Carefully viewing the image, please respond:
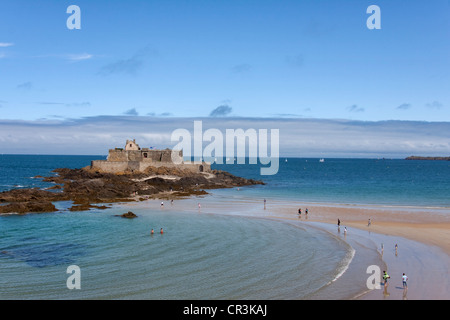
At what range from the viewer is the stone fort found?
68.6 m

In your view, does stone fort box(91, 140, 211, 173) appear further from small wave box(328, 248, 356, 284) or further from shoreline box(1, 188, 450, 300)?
small wave box(328, 248, 356, 284)

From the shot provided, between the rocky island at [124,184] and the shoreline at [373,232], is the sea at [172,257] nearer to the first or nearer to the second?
the shoreline at [373,232]

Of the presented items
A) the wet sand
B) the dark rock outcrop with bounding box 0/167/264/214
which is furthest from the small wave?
the dark rock outcrop with bounding box 0/167/264/214

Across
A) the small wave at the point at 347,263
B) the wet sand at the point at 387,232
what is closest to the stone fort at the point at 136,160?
the wet sand at the point at 387,232

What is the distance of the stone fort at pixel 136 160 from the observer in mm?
68562

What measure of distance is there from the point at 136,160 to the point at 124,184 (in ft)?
45.7

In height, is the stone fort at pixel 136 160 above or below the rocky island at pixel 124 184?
above

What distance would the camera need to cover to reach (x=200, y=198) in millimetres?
52906

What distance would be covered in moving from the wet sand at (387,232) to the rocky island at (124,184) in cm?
627

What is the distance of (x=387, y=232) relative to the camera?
29.9m

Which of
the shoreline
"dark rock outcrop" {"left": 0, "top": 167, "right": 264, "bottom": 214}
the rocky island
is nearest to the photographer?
the shoreline

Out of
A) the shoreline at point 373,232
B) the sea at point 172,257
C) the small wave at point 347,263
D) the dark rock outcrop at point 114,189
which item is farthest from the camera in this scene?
the dark rock outcrop at point 114,189

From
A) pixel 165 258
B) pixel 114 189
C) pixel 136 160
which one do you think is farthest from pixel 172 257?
pixel 136 160
